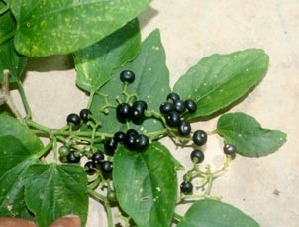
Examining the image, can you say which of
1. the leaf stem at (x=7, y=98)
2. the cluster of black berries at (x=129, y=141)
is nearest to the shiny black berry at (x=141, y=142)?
the cluster of black berries at (x=129, y=141)

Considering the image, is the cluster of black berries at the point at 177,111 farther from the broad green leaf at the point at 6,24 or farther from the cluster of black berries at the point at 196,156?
the broad green leaf at the point at 6,24

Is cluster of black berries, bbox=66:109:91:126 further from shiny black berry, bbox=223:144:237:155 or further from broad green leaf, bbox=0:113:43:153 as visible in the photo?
shiny black berry, bbox=223:144:237:155

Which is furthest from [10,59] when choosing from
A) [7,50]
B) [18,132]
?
[18,132]

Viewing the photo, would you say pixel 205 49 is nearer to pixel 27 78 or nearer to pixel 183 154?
pixel 183 154

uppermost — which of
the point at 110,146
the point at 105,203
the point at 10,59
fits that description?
the point at 10,59

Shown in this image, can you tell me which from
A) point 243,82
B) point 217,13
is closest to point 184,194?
point 243,82

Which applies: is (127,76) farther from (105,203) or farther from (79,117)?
(105,203)
